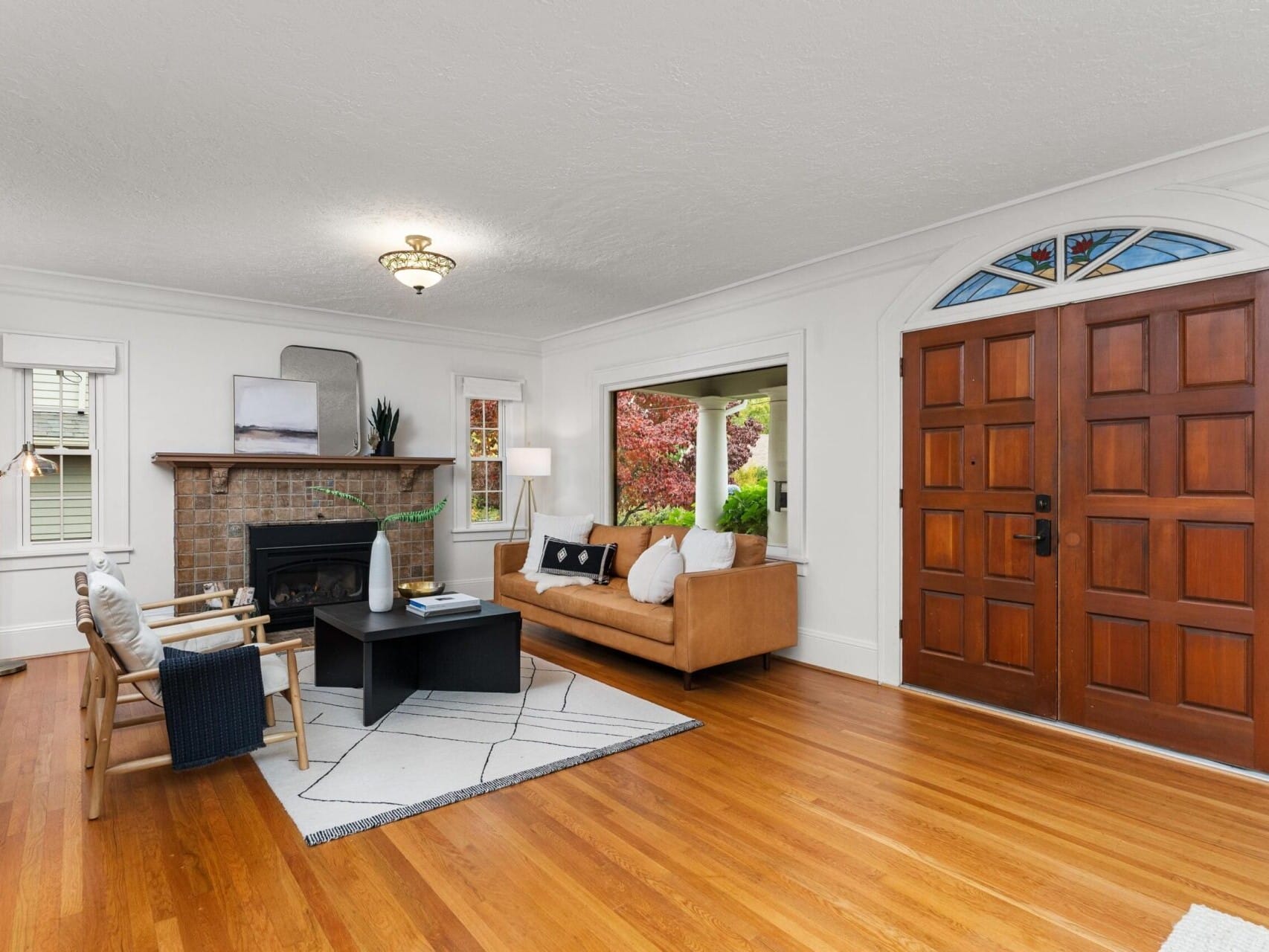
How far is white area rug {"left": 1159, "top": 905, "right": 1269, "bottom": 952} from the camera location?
1.88m

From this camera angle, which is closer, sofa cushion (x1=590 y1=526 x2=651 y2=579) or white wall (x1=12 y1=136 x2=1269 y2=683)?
white wall (x1=12 y1=136 x2=1269 y2=683)

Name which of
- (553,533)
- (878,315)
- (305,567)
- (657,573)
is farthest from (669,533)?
(305,567)

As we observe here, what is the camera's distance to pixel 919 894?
7.06ft

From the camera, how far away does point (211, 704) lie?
2.80 metres

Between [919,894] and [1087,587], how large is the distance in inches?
77.0

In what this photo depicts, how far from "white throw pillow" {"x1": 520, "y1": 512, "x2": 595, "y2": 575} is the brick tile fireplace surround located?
1.14 meters

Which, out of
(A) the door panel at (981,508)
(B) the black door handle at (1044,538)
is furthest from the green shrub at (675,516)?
(B) the black door handle at (1044,538)

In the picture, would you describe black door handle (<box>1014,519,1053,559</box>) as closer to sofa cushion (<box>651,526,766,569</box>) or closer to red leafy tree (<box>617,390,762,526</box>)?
sofa cushion (<box>651,526,766,569</box>)

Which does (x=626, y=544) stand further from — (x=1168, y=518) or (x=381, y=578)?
(x=1168, y=518)

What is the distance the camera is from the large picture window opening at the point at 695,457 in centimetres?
731

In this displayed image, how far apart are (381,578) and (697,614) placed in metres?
1.75

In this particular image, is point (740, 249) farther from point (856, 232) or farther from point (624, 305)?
point (624, 305)

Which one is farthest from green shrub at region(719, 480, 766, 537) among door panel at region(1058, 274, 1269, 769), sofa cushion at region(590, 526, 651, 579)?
door panel at region(1058, 274, 1269, 769)

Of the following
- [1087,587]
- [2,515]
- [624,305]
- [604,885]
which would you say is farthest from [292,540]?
[1087,587]
